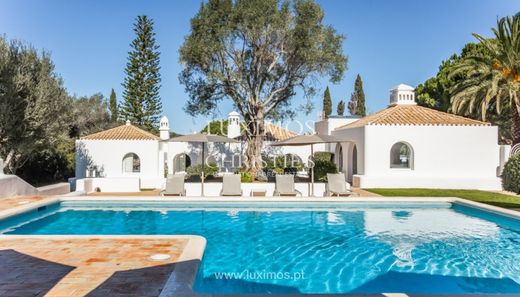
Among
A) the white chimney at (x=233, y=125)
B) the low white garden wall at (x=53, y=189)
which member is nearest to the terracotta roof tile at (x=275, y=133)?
the white chimney at (x=233, y=125)

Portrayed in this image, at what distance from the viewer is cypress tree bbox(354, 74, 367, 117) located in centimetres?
5201

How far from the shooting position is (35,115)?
49.2ft

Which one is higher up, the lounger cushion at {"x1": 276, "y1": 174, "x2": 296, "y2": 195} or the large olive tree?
the large olive tree

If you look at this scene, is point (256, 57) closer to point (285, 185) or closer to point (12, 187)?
point (285, 185)

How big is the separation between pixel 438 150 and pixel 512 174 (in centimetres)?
337

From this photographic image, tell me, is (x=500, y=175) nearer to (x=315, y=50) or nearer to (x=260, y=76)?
(x=315, y=50)

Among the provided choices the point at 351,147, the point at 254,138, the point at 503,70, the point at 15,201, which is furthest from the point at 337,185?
the point at 503,70

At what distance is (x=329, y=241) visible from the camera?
8.46 meters

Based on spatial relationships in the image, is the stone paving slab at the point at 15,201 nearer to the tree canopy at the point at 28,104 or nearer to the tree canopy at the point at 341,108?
the tree canopy at the point at 28,104

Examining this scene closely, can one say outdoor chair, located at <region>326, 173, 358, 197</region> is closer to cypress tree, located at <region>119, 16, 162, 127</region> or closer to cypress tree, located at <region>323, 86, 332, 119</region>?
cypress tree, located at <region>119, 16, 162, 127</region>

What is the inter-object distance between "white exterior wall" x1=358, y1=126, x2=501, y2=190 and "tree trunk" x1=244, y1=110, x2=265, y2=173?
573 cm

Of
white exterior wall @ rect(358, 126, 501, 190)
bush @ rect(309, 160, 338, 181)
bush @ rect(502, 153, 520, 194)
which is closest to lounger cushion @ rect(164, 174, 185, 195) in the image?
bush @ rect(309, 160, 338, 181)

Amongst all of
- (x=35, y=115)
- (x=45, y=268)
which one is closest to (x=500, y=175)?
(x=45, y=268)

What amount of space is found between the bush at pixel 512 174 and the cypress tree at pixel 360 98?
3406 cm
